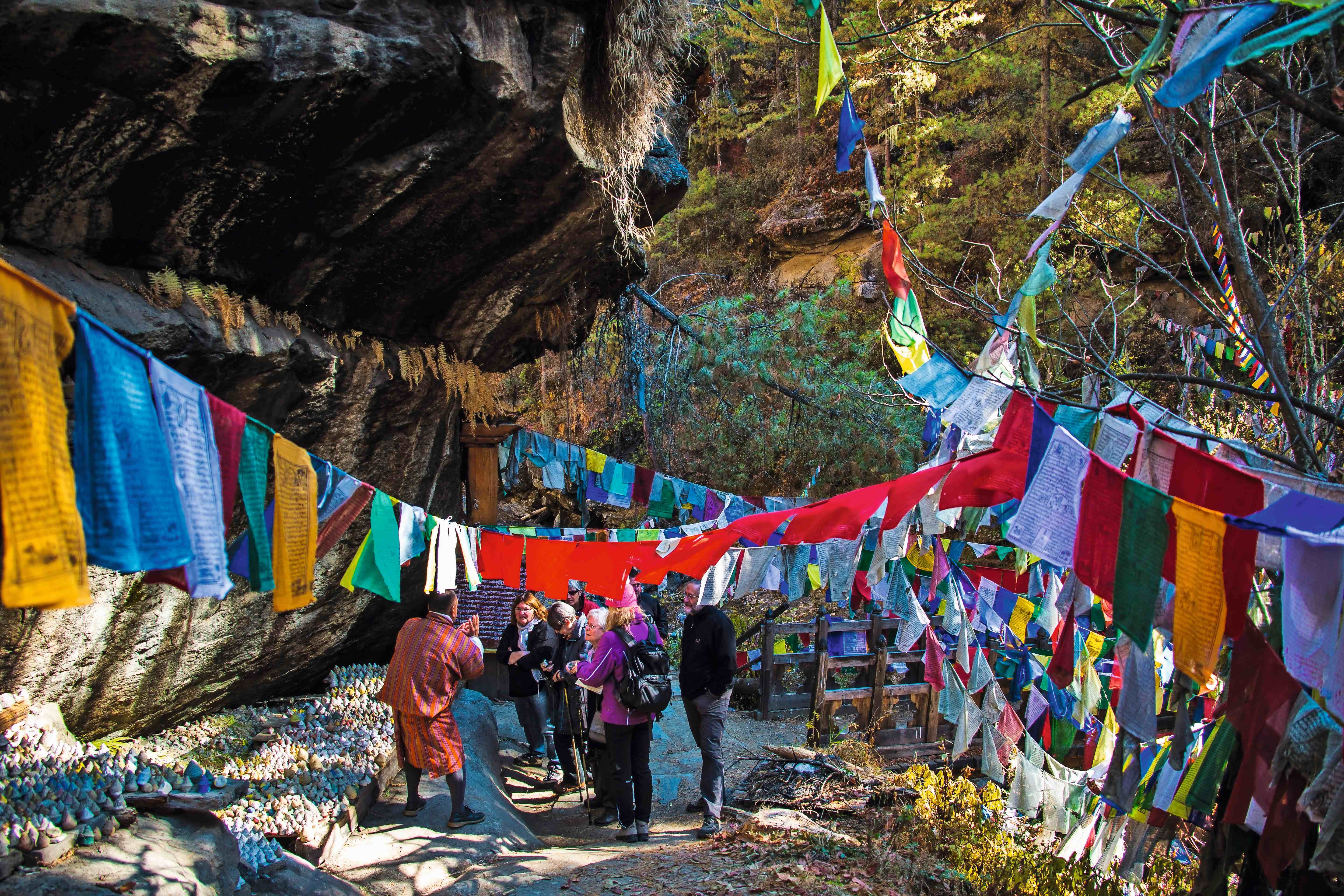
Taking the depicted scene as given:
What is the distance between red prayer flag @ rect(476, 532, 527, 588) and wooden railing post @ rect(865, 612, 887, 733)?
4188 mm

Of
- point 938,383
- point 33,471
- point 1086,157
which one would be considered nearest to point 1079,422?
point 938,383

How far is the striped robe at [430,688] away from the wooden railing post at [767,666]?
406 centimetres

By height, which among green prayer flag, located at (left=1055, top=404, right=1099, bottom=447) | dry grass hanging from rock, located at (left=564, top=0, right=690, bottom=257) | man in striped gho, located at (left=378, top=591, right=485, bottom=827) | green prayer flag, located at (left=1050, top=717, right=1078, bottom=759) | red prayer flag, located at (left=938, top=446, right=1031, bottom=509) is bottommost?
green prayer flag, located at (left=1050, top=717, right=1078, bottom=759)

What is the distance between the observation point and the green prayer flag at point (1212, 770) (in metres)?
4.07

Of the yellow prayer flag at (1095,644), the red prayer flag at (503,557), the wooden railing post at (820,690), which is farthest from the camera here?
the wooden railing post at (820,690)

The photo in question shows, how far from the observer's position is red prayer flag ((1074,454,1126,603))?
3596 millimetres

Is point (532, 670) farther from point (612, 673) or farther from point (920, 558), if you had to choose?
point (920, 558)

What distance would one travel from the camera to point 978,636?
27.6ft

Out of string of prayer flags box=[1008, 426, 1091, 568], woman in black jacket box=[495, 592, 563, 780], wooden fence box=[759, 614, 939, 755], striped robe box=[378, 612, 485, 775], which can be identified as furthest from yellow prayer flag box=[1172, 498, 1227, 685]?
wooden fence box=[759, 614, 939, 755]

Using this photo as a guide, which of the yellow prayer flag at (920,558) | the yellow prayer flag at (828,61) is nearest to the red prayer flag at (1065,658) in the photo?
the yellow prayer flag at (920,558)

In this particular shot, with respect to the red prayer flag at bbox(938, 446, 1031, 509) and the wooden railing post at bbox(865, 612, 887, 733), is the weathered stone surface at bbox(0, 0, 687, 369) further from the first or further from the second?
the wooden railing post at bbox(865, 612, 887, 733)

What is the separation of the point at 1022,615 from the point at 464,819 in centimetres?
485

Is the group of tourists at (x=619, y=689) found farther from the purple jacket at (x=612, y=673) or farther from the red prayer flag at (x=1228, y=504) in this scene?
the red prayer flag at (x=1228, y=504)

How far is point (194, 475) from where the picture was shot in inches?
116
